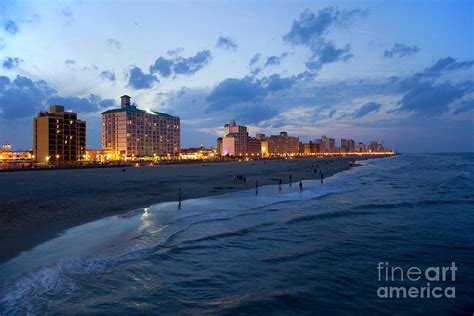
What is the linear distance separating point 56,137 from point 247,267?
131705mm

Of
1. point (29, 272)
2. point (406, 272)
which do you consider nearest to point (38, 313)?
point (29, 272)

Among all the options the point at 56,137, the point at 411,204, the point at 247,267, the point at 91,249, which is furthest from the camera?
the point at 56,137

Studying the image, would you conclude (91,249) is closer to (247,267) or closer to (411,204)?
(247,267)

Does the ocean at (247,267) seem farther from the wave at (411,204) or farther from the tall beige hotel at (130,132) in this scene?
the tall beige hotel at (130,132)

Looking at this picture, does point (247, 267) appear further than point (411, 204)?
No

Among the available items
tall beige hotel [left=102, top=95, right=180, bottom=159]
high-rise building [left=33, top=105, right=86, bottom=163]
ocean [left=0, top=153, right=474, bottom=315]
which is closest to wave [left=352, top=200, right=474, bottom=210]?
ocean [left=0, top=153, right=474, bottom=315]

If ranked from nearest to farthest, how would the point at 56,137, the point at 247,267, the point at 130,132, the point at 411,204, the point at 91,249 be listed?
the point at 247,267
the point at 91,249
the point at 411,204
the point at 56,137
the point at 130,132

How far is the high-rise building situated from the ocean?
119 m

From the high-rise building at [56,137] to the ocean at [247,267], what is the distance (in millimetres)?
118772

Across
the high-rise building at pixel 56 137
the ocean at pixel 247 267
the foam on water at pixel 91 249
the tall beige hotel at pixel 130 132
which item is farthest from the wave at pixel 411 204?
the tall beige hotel at pixel 130 132

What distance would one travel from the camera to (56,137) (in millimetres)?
122375

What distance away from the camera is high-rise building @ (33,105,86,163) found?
120m

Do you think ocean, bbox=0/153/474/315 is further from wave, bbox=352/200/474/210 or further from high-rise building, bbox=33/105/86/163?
high-rise building, bbox=33/105/86/163

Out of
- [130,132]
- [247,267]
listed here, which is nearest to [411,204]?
[247,267]
